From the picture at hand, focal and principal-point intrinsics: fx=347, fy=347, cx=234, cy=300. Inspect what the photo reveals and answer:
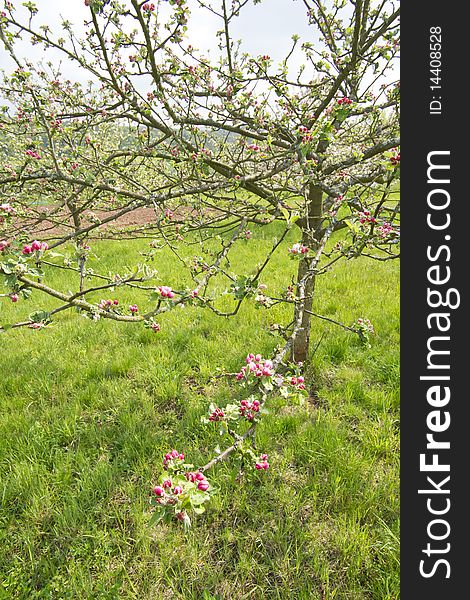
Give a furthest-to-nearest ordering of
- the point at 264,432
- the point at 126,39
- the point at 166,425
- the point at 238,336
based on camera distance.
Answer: the point at 238,336, the point at 166,425, the point at 264,432, the point at 126,39

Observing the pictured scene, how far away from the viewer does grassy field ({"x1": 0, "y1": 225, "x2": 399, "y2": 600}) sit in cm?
197

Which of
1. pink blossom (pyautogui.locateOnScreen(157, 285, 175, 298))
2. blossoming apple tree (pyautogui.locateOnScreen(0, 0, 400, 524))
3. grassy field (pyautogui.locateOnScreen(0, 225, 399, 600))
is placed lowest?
grassy field (pyautogui.locateOnScreen(0, 225, 399, 600))

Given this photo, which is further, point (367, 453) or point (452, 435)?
point (367, 453)

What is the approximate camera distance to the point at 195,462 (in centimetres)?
260

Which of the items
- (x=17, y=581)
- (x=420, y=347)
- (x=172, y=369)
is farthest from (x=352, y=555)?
(x=172, y=369)

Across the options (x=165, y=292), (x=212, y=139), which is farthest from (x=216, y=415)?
(x=212, y=139)

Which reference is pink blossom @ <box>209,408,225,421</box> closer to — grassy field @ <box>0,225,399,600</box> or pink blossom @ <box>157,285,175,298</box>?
grassy field @ <box>0,225,399,600</box>

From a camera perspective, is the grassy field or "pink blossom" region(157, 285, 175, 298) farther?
the grassy field

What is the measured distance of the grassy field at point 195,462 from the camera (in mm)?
1970

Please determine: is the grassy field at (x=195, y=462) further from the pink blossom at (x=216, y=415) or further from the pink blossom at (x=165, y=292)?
the pink blossom at (x=165, y=292)

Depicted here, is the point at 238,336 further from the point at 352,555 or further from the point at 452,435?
the point at 452,435

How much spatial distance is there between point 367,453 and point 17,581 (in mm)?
2360

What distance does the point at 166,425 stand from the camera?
3066 millimetres

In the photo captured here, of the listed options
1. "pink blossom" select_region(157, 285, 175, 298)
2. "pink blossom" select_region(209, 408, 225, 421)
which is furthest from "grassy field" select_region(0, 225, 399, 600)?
"pink blossom" select_region(157, 285, 175, 298)
